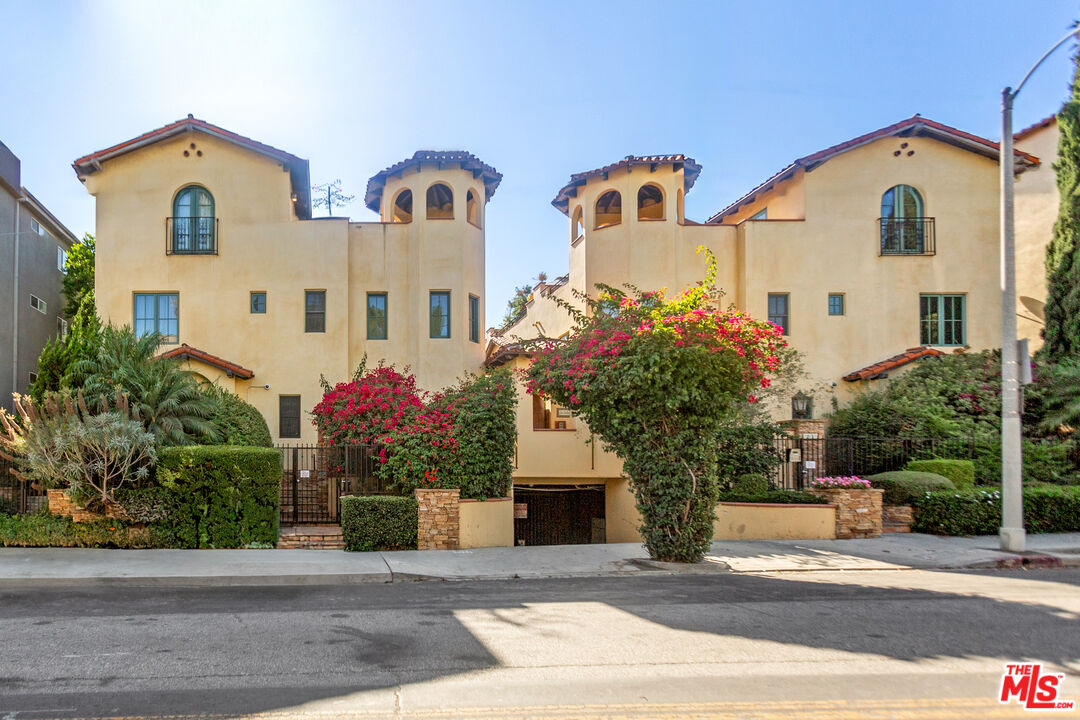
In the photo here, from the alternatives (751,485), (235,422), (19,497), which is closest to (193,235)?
(235,422)

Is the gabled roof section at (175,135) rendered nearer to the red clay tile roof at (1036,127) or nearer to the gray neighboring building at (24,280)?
the gray neighboring building at (24,280)

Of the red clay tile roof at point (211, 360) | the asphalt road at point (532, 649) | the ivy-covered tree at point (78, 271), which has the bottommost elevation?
the asphalt road at point (532, 649)

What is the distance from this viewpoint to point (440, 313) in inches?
865

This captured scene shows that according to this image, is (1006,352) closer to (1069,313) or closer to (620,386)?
(620,386)

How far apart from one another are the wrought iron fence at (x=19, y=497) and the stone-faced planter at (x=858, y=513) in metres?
14.5

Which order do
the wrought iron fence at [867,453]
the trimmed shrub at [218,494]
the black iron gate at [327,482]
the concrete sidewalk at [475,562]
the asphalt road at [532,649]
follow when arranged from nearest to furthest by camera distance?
1. the asphalt road at [532,649]
2. the concrete sidewalk at [475,562]
3. the trimmed shrub at [218,494]
4. the black iron gate at [327,482]
5. the wrought iron fence at [867,453]

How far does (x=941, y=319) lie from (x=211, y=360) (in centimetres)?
1989

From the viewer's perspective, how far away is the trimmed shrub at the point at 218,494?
44.4ft

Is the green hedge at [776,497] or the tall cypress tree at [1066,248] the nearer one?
the green hedge at [776,497]

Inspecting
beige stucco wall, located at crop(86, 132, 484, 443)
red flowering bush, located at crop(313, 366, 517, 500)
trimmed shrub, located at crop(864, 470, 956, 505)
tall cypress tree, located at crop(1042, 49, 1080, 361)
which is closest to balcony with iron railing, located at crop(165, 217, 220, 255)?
beige stucco wall, located at crop(86, 132, 484, 443)

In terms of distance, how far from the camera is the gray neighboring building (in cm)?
2188

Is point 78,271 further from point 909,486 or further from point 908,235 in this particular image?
point 908,235

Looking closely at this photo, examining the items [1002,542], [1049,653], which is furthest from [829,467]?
[1049,653]

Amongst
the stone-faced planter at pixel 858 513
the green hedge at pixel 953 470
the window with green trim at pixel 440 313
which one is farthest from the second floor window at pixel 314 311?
the green hedge at pixel 953 470
